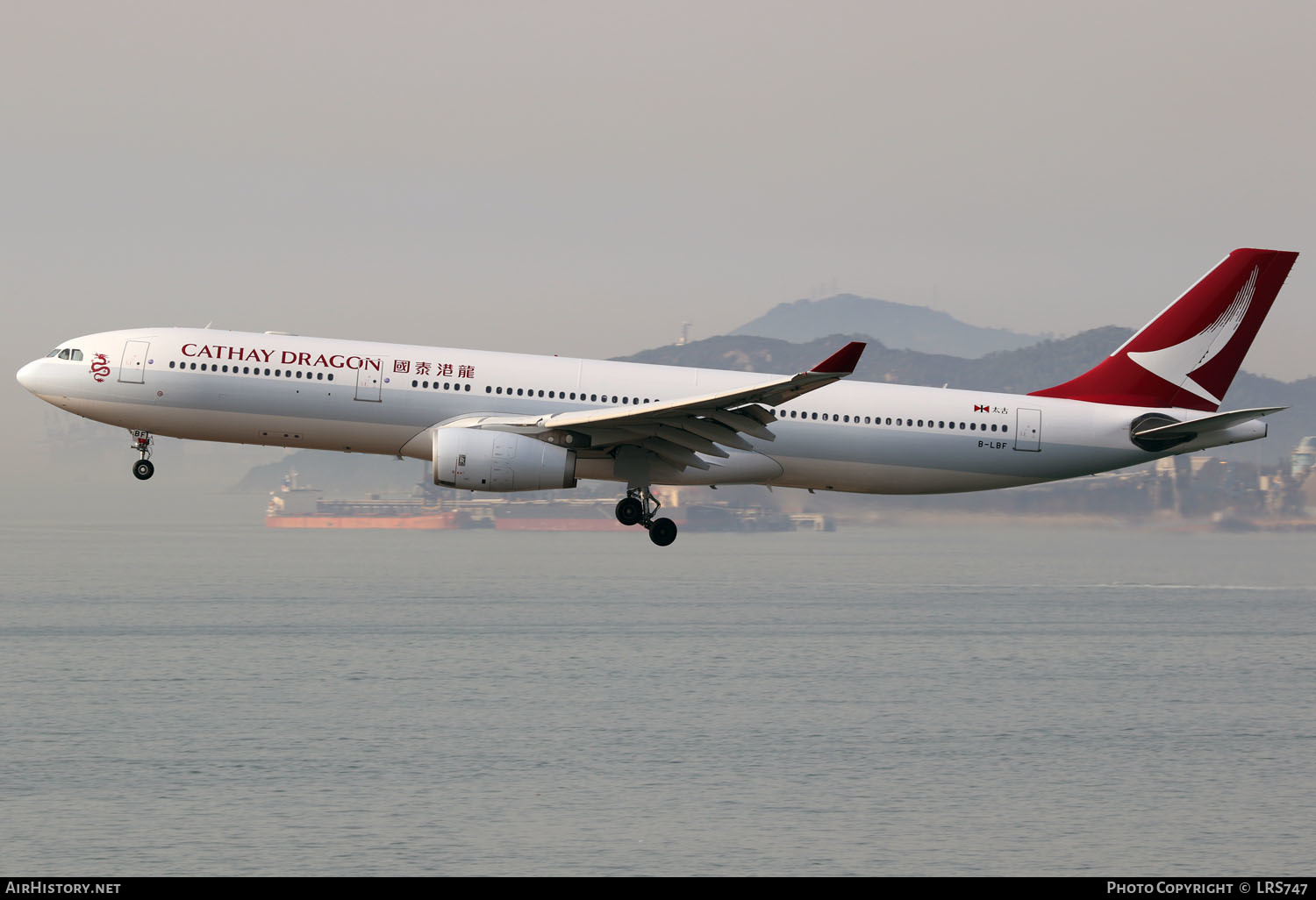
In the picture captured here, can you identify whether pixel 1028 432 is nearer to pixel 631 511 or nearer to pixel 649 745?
pixel 631 511

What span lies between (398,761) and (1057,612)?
9197 cm

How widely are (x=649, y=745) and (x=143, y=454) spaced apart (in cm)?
3269

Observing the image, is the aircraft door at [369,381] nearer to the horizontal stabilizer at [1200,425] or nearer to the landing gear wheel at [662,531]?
the landing gear wheel at [662,531]

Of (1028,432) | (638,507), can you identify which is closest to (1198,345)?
(1028,432)

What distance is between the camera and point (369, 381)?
3666 centimetres

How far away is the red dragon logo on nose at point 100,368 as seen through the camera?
122 ft

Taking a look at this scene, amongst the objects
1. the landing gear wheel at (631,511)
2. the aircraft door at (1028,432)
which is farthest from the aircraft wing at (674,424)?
the aircraft door at (1028,432)

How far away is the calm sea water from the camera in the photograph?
4694cm

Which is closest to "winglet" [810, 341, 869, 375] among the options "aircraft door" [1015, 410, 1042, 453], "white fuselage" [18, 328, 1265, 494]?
"white fuselage" [18, 328, 1265, 494]

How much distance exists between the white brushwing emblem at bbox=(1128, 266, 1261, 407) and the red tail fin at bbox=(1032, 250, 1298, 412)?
3 cm

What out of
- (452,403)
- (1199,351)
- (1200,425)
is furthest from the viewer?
(1199,351)

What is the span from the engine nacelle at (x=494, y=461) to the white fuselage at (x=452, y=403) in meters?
1.49

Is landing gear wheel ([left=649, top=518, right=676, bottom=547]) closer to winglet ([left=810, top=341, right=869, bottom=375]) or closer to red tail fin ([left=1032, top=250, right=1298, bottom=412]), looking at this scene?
winglet ([left=810, top=341, right=869, bottom=375])

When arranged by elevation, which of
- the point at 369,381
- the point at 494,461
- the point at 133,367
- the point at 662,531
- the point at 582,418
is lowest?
the point at 662,531
